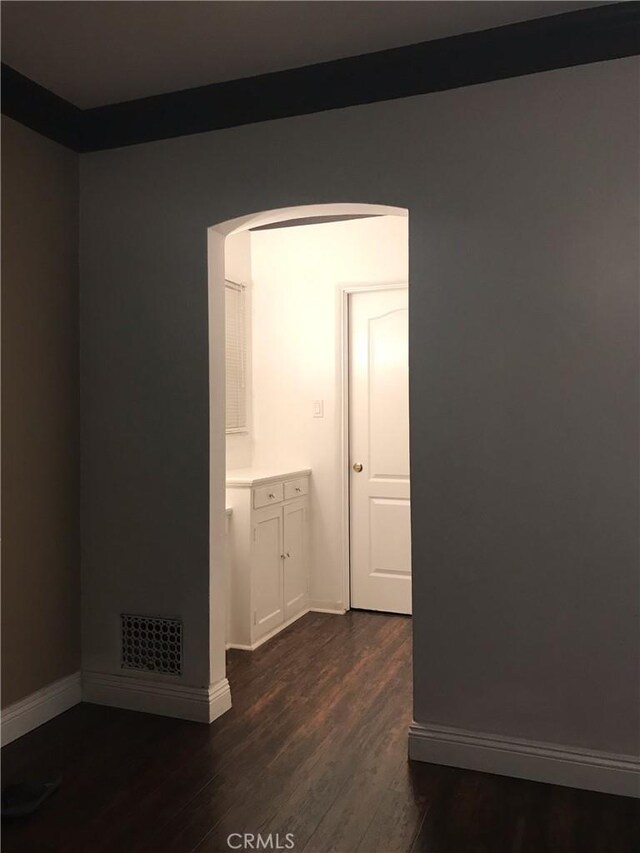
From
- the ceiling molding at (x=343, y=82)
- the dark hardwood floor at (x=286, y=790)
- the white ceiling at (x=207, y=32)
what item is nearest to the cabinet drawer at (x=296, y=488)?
the dark hardwood floor at (x=286, y=790)

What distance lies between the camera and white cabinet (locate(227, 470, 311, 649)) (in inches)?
156

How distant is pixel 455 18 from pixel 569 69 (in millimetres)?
441

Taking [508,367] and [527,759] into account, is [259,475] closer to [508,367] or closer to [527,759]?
[508,367]

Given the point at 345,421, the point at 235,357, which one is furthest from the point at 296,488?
the point at 235,357

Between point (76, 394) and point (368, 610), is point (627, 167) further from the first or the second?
point (368, 610)

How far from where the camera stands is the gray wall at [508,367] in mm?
2467

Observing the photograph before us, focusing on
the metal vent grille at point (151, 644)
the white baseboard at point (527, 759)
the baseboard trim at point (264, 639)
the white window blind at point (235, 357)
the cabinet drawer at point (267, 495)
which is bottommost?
the baseboard trim at point (264, 639)

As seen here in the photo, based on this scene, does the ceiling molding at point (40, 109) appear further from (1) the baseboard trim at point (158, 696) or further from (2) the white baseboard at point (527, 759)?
(2) the white baseboard at point (527, 759)

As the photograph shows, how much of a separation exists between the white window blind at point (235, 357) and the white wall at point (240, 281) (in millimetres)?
53

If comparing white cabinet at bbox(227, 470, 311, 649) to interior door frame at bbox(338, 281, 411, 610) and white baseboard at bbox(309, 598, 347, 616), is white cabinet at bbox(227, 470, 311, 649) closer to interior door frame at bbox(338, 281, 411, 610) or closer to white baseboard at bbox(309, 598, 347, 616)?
white baseboard at bbox(309, 598, 347, 616)

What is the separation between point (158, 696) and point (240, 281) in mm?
2711

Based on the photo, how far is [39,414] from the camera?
120 inches

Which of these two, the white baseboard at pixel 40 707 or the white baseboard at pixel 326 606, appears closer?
the white baseboard at pixel 40 707

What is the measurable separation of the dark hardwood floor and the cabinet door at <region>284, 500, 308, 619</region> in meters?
1.10
